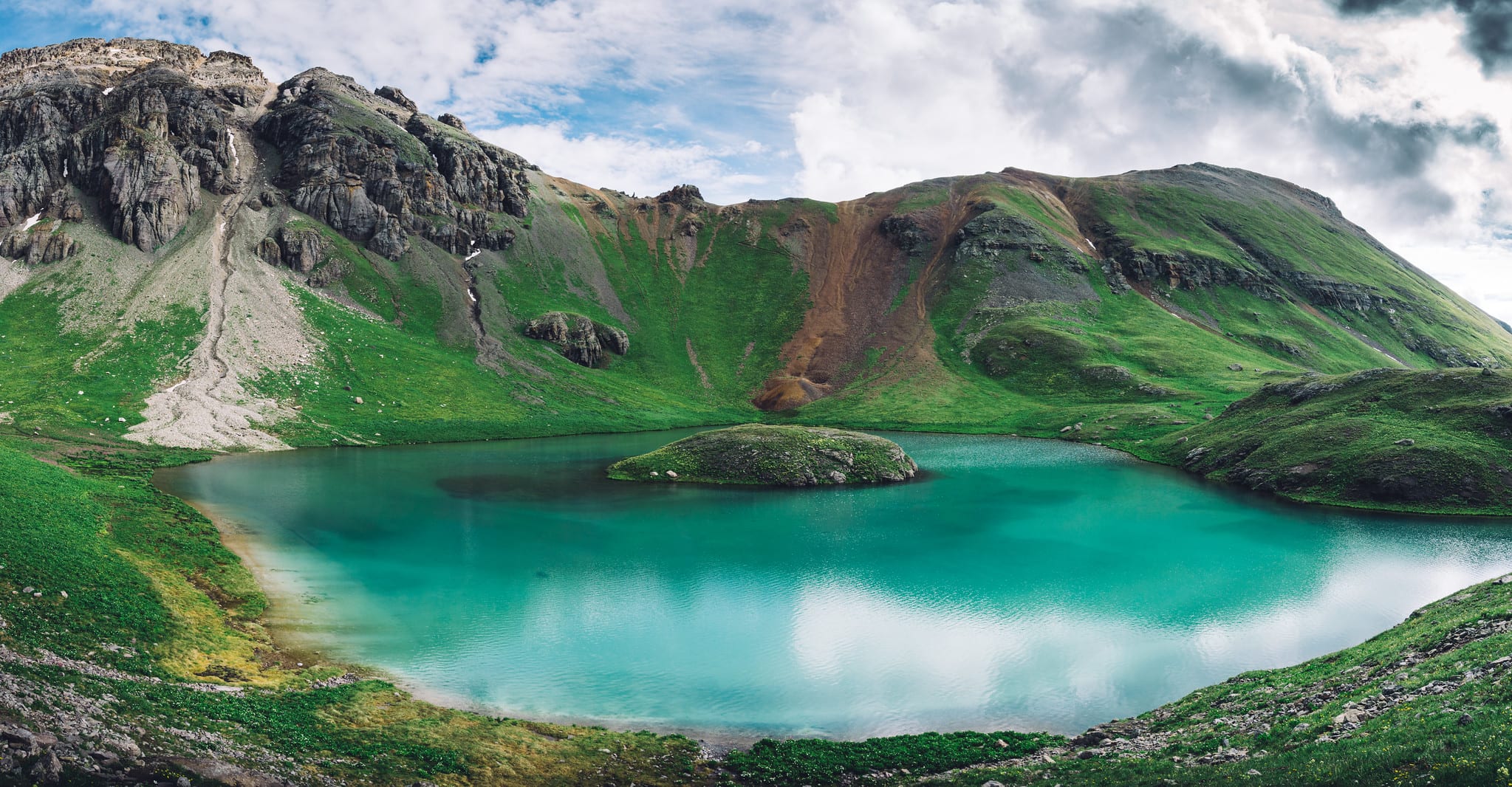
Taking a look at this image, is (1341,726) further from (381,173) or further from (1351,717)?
Result: (381,173)

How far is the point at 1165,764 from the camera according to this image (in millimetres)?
21719

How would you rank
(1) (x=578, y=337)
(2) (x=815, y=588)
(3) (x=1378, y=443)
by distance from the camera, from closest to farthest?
(2) (x=815, y=588)
(3) (x=1378, y=443)
(1) (x=578, y=337)

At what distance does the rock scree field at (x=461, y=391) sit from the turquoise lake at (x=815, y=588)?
10.3 feet

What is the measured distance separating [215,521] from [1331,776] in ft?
212

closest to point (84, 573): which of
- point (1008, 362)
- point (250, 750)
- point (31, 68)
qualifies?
point (250, 750)

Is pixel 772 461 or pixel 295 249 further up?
pixel 295 249

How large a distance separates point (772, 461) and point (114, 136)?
154010 millimetres

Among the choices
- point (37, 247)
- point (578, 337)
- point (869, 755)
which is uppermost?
point (37, 247)

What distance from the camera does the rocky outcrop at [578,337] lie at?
514 feet

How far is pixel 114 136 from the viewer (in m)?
147

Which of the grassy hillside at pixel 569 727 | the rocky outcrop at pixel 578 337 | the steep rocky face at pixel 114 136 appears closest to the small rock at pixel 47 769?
the grassy hillside at pixel 569 727

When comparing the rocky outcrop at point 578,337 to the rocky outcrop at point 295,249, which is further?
the rocky outcrop at point 578,337

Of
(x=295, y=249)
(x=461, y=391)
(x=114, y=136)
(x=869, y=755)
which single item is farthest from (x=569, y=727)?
(x=114, y=136)

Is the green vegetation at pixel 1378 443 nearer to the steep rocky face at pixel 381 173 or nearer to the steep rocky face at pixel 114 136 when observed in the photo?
the steep rocky face at pixel 381 173
